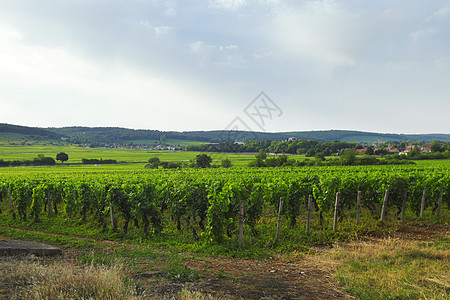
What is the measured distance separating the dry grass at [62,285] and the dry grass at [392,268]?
4.57 meters

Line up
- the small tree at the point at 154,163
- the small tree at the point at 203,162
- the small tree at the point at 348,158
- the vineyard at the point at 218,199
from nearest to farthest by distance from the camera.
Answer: the vineyard at the point at 218,199 → the small tree at the point at 154,163 → the small tree at the point at 203,162 → the small tree at the point at 348,158

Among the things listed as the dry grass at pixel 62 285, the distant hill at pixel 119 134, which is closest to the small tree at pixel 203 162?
the dry grass at pixel 62 285

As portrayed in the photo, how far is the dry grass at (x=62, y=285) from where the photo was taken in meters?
4.29

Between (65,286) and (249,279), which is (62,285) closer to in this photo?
(65,286)

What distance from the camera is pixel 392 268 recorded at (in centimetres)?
633

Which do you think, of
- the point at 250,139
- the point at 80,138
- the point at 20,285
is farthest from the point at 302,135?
the point at 20,285

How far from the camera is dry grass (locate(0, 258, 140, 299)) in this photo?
4.29m

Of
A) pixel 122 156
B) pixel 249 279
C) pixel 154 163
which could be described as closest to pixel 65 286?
pixel 249 279

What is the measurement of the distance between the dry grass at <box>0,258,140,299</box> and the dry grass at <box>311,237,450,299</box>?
4.57m

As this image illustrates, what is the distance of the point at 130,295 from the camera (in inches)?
172

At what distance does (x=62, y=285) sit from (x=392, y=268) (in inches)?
277

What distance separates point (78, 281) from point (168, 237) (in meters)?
5.35

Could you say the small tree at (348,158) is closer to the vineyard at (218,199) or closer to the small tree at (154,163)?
the small tree at (154,163)

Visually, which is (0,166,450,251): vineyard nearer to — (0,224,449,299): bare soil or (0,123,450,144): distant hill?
(0,224,449,299): bare soil
